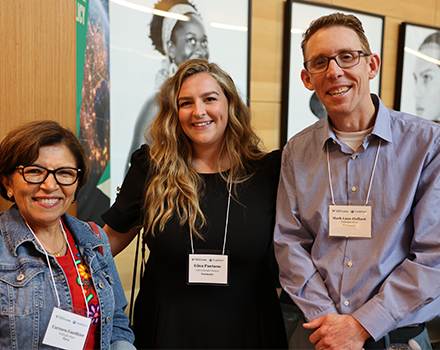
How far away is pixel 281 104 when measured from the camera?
9.82 ft

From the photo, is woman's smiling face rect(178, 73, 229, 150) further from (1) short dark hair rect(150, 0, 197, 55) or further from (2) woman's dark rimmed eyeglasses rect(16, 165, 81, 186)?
(1) short dark hair rect(150, 0, 197, 55)

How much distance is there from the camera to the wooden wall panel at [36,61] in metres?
1.24

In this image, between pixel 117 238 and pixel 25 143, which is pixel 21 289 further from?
pixel 117 238

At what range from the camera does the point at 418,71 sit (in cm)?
350

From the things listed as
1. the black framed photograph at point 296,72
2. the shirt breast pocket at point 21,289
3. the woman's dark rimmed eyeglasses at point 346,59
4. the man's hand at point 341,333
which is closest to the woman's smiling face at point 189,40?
the black framed photograph at point 296,72

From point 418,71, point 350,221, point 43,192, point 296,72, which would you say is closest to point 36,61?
point 43,192

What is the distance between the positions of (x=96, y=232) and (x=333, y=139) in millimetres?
1034

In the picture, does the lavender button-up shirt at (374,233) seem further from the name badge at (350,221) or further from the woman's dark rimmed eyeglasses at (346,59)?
the woman's dark rimmed eyeglasses at (346,59)

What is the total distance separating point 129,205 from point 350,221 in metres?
0.98

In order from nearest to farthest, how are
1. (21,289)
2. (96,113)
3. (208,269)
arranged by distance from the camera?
(21,289) → (208,269) → (96,113)

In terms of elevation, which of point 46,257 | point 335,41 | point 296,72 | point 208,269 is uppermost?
point 296,72

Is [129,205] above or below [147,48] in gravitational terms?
below

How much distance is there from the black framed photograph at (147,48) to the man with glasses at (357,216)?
869mm

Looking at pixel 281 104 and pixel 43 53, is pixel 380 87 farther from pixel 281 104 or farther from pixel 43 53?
pixel 43 53
